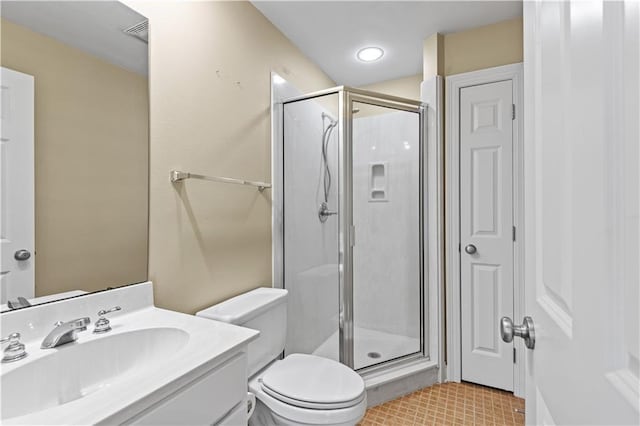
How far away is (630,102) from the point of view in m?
0.32

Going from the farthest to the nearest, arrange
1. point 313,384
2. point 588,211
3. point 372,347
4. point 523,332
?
point 372,347, point 313,384, point 523,332, point 588,211

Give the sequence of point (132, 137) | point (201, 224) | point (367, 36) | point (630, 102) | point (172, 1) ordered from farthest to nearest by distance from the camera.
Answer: point (367, 36), point (201, 224), point (172, 1), point (132, 137), point (630, 102)

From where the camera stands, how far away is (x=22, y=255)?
94 centimetres

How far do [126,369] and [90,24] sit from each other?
1157mm

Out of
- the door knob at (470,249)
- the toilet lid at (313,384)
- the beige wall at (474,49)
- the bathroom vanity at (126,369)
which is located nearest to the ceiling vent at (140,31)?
the bathroom vanity at (126,369)

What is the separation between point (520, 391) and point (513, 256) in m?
0.83

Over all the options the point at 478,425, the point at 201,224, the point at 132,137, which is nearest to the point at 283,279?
the point at 201,224

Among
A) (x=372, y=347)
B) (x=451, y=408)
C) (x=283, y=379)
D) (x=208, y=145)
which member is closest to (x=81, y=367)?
(x=283, y=379)

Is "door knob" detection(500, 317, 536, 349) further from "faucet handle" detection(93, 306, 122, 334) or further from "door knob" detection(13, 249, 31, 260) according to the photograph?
"door knob" detection(13, 249, 31, 260)

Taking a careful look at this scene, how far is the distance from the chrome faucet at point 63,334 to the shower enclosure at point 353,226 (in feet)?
4.09

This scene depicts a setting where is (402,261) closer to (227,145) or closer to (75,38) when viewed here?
(227,145)

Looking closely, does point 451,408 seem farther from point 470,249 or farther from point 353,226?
point 353,226

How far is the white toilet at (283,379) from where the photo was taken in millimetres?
1281

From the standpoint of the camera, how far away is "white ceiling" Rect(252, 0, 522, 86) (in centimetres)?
193
